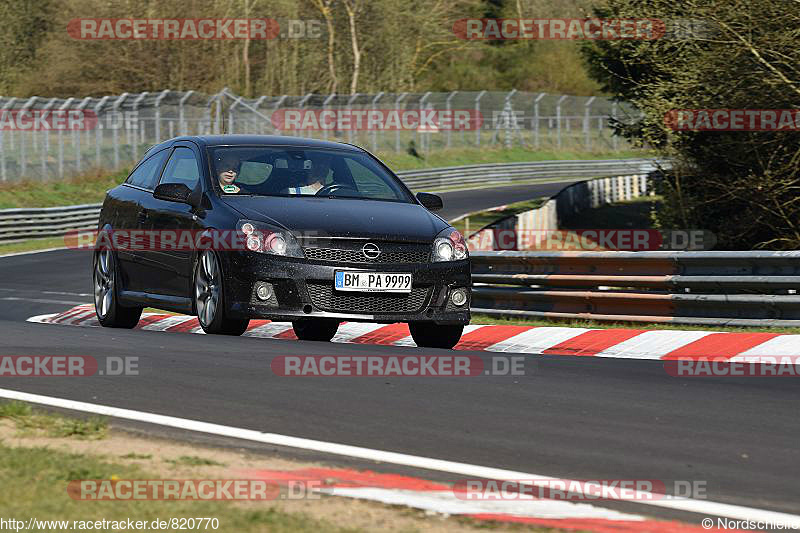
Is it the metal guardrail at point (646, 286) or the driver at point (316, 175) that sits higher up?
the driver at point (316, 175)

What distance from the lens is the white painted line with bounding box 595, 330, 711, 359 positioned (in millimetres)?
9938

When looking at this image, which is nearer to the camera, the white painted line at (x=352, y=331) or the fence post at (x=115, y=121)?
the white painted line at (x=352, y=331)

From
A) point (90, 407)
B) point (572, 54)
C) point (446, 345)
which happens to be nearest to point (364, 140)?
point (572, 54)

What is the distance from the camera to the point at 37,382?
7477 mm

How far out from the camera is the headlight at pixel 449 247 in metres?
9.87

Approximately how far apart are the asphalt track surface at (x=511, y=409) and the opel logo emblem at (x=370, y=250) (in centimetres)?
67

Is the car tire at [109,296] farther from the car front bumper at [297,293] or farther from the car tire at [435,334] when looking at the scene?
the car tire at [435,334]

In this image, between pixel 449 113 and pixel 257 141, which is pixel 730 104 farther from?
pixel 449 113

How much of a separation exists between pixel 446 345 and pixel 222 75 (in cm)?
5054

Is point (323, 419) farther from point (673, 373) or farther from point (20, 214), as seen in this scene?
point (20, 214)

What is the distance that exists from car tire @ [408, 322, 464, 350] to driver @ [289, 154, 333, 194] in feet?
4.37

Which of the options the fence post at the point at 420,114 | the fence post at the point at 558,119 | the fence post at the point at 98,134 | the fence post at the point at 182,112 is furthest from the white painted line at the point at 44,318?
the fence post at the point at 558,119

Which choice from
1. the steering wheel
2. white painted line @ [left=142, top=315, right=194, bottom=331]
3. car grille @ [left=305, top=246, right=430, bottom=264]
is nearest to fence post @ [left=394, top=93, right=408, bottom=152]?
white painted line @ [left=142, top=315, right=194, bottom=331]

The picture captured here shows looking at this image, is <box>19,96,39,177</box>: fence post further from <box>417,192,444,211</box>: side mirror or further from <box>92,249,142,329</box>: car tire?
<box>417,192,444,211</box>: side mirror
